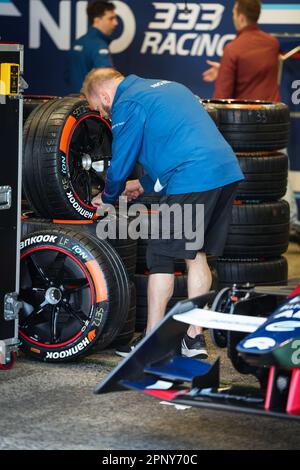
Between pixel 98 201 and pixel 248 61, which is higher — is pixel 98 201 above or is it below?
below

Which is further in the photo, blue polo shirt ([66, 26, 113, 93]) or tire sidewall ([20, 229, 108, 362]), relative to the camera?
blue polo shirt ([66, 26, 113, 93])

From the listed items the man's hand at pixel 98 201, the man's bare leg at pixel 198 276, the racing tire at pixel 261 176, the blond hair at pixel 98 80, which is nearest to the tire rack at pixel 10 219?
the blond hair at pixel 98 80

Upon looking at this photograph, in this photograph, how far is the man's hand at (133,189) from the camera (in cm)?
675

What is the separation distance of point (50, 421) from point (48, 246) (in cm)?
140

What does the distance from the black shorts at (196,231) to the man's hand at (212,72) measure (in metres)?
4.74

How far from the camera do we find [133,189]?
6.76 metres

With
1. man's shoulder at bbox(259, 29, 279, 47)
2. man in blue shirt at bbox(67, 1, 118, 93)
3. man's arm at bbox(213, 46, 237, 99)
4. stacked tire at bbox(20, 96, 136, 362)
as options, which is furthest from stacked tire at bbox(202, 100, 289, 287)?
man in blue shirt at bbox(67, 1, 118, 93)

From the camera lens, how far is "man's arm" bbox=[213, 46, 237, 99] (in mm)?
10117

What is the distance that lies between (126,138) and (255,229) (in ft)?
6.50

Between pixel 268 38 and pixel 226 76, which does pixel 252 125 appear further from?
pixel 268 38

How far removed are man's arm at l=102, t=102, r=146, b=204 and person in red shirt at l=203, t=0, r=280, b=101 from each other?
4.02 m

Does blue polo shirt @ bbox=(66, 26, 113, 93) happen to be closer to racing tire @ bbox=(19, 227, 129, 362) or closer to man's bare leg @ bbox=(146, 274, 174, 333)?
racing tire @ bbox=(19, 227, 129, 362)

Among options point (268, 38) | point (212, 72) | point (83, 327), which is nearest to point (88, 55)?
point (212, 72)

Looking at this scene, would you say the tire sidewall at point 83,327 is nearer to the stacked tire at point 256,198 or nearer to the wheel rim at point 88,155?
the wheel rim at point 88,155
